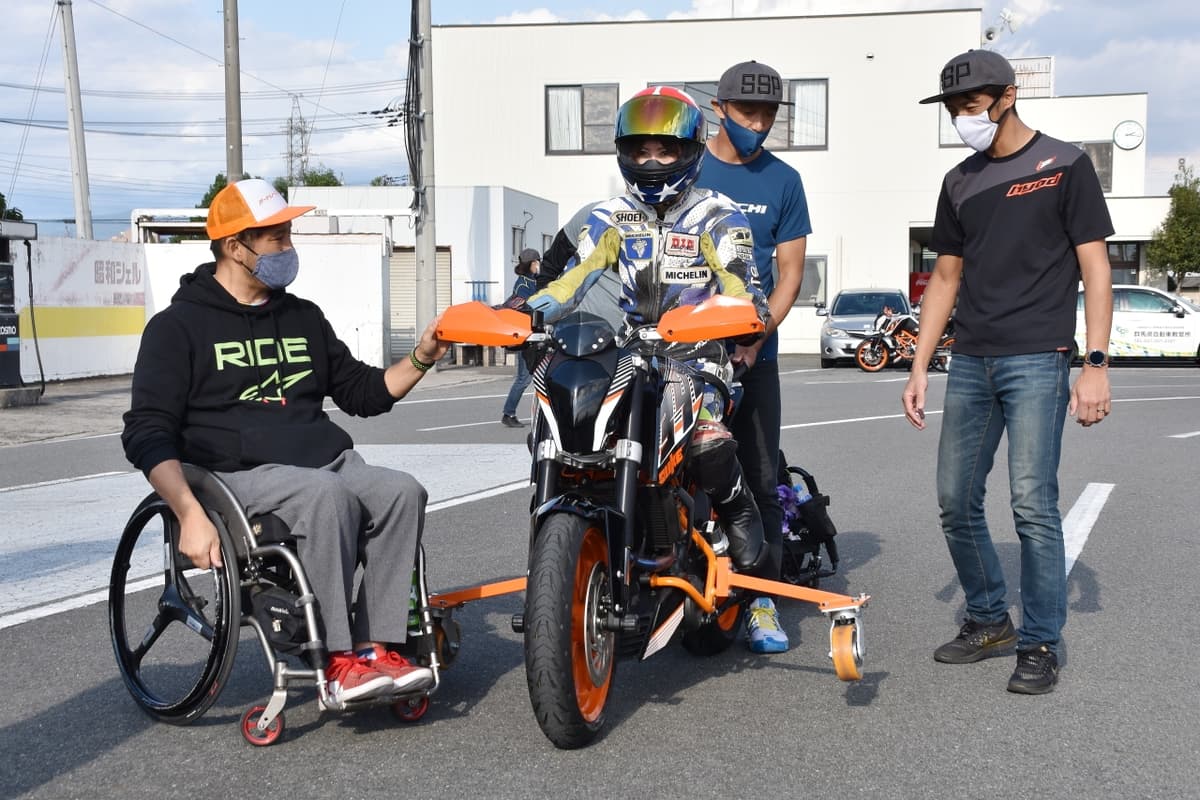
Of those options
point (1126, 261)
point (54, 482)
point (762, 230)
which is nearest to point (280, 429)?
point (762, 230)

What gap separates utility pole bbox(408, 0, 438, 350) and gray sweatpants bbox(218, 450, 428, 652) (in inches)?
842

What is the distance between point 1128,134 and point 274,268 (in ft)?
141

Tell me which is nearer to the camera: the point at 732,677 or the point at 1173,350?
the point at 732,677

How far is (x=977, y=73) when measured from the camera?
4801 mm

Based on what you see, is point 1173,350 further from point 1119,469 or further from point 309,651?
point 309,651

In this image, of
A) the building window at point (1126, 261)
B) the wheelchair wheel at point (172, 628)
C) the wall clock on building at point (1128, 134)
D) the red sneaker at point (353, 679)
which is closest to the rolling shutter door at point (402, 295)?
the wall clock on building at point (1128, 134)

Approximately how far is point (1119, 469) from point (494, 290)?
22.2 meters

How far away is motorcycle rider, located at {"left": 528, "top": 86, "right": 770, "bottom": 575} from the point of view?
454 centimetres

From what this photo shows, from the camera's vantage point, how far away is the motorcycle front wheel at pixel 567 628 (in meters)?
3.77

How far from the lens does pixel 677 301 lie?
4.73 m

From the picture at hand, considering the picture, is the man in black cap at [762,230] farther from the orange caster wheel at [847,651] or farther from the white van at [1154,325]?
the white van at [1154,325]

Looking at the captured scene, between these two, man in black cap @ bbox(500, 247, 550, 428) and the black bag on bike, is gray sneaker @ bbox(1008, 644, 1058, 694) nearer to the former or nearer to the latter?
the black bag on bike

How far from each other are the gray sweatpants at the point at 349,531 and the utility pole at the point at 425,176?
2138cm

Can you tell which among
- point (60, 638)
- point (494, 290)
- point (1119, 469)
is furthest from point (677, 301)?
point (494, 290)
